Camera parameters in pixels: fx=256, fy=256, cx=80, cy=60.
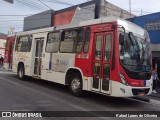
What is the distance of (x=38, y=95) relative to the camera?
1027cm

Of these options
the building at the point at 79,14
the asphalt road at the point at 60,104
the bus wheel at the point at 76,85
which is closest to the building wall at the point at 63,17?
the building at the point at 79,14

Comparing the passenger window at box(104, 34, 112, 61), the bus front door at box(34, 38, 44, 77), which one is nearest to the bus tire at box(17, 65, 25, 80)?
the bus front door at box(34, 38, 44, 77)

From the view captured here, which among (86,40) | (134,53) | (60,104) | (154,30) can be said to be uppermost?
(154,30)

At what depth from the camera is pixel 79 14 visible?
28.1 metres

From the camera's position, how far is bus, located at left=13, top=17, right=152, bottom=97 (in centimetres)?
889

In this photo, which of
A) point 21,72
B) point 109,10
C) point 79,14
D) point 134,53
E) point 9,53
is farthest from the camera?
point 109,10

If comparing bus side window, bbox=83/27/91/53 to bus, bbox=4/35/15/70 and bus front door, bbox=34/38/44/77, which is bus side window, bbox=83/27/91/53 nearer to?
bus front door, bbox=34/38/44/77

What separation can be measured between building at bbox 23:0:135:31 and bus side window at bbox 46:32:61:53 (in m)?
11.1

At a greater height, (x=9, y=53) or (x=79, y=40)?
(x=79, y=40)

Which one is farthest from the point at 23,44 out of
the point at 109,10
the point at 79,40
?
the point at 109,10

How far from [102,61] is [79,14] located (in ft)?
63.3

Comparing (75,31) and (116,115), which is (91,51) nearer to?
(75,31)

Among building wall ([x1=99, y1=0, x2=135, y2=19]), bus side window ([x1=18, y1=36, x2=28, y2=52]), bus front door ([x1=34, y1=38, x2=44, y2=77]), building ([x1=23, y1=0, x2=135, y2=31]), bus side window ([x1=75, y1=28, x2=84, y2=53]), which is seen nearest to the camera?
bus side window ([x1=75, y1=28, x2=84, y2=53])

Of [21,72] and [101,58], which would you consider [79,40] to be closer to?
[101,58]
